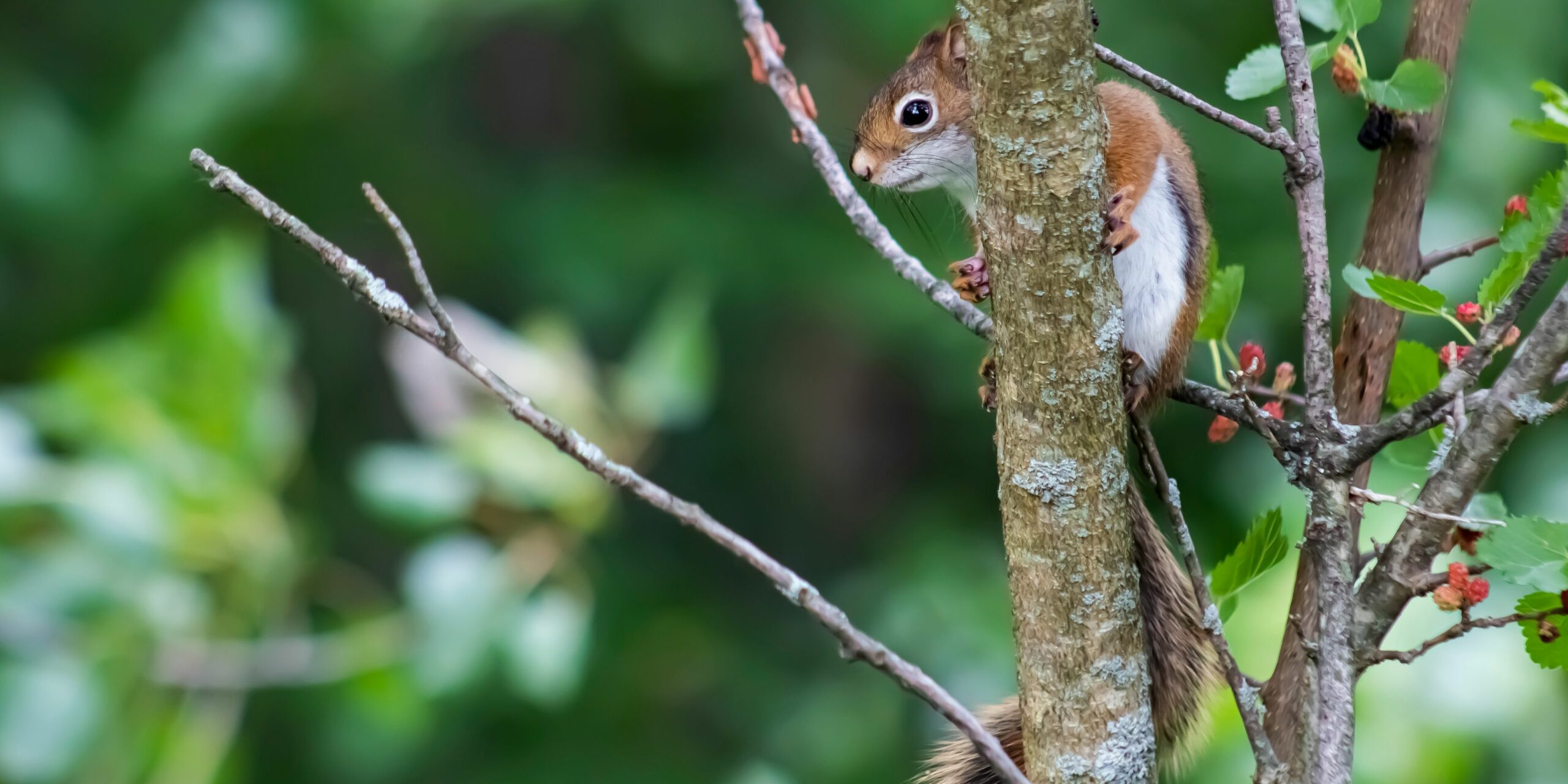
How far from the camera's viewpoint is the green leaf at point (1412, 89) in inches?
31.2

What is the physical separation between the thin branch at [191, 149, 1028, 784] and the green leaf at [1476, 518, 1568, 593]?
11.2 inches

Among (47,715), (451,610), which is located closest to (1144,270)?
(451,610)

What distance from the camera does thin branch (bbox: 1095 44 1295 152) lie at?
31.2 inches

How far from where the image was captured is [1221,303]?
0.94 metres

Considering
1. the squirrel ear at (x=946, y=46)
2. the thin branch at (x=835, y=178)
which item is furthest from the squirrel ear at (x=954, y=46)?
the thin branch at (x=835, y=178)

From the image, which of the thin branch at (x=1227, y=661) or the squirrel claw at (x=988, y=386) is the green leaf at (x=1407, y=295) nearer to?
the thin branch at (x=1227, y=661)

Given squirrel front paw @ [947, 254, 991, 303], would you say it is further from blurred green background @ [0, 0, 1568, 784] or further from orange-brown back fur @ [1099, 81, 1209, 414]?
blurred green background @ [0, 0, 1568, 784]

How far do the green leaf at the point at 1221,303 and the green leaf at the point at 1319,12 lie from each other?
6.5 inches

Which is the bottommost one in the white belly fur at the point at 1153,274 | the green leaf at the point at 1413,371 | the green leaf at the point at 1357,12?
the green leaf at the point at 1413,371

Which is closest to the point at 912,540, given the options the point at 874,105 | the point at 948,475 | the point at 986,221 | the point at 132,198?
the point at 948,475

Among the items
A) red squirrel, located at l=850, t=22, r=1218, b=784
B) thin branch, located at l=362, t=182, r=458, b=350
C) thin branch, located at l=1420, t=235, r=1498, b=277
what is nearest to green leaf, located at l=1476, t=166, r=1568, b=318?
thin branch, located at l=1420, t=235, r=1498, b=277

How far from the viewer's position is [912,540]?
2527mm

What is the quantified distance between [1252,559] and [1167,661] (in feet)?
0.86

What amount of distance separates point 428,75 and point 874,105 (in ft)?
7.38
